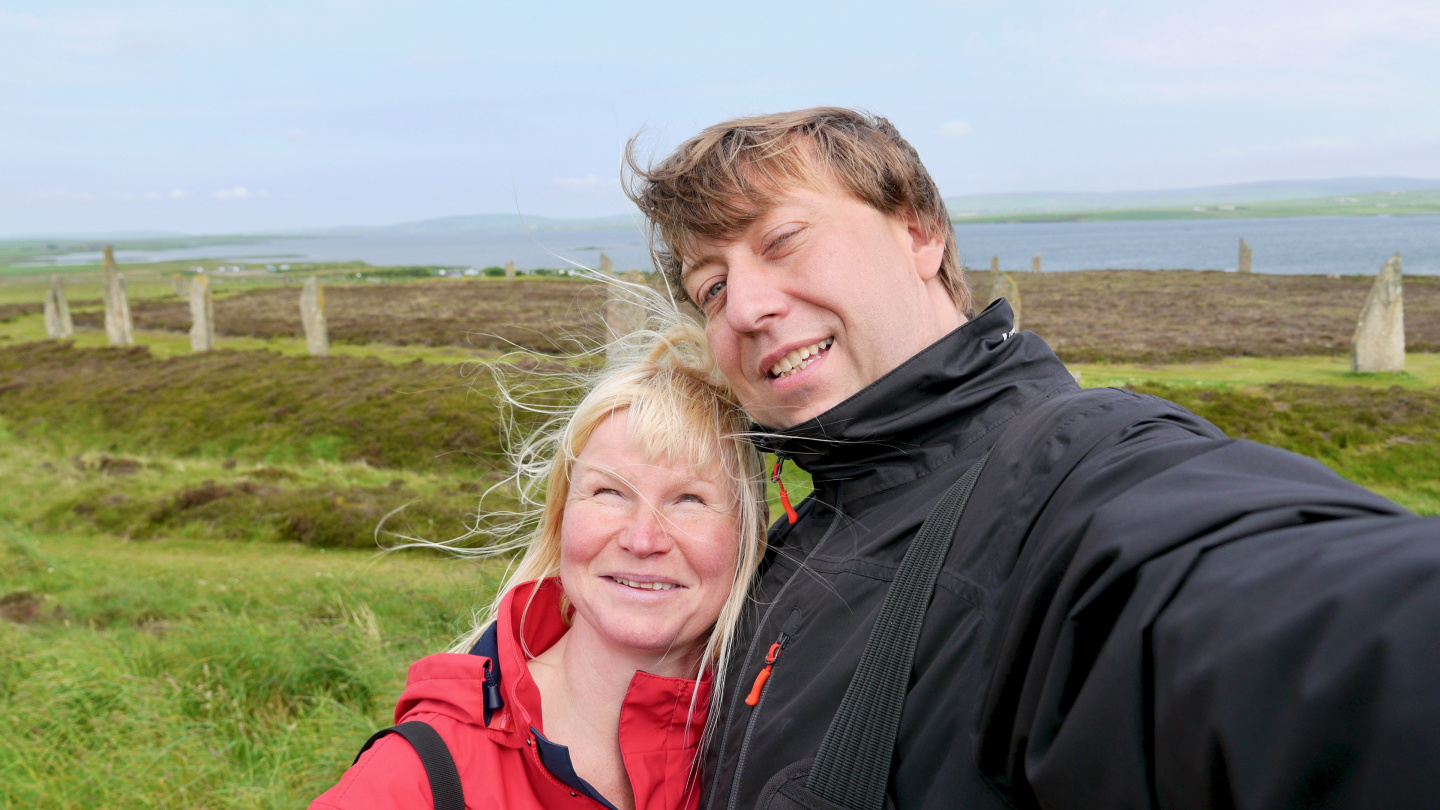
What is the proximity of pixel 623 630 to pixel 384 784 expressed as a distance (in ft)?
1.91

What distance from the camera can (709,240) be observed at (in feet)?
6.64

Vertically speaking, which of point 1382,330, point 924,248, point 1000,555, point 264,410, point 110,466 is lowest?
point 110,466

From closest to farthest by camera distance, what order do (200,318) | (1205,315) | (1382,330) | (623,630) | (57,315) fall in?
(623,630) < (1382,330) < (200,318) < (57,315) < (1205,315)

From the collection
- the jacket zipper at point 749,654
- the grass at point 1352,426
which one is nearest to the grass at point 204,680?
the jacket zipper at point 749,654

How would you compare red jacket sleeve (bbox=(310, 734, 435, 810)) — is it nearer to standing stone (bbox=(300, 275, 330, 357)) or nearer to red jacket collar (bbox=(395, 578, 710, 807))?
red jacket collar (bbox=(395, 578, 710, 807))

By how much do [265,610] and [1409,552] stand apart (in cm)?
693

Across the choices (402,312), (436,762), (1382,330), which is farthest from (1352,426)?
(402,312)

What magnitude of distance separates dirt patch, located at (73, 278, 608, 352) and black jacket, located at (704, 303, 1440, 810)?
52.4ft

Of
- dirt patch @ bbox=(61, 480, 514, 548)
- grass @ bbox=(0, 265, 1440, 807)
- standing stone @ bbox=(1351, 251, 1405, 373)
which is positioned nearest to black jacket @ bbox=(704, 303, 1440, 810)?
grass @ bbox=(0, 265, 1440, 807)

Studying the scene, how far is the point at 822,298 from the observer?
1.92 metres

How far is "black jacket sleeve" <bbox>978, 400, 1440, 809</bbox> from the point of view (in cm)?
68

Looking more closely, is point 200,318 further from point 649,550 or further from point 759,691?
point 759,691

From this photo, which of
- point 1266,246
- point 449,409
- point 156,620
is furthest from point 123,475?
point 1266,246

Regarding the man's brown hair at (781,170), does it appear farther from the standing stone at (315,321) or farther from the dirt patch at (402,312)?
the standing stone at (315,321)
